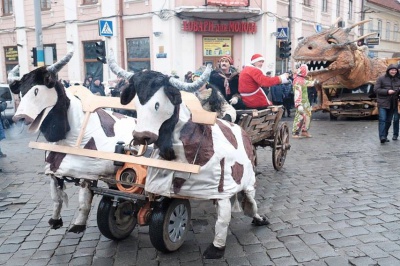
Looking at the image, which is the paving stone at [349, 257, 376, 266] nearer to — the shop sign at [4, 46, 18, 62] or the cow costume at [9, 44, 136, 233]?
the cow costume at [9, 44, 136, 233]

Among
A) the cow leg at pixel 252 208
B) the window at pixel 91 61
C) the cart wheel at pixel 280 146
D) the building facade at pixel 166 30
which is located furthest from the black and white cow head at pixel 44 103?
the window at pixel 91 61

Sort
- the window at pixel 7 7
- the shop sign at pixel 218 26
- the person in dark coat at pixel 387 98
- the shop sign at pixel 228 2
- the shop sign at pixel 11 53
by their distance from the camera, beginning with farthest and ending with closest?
the window at pixel 7 7
the shop sign at pixel 11 53
the shop sign at pixel 218 26
the shop sign at pixel 228 2
the person in dark coat at pixel 387 98

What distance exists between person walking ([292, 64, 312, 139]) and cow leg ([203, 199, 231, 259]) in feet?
23.4

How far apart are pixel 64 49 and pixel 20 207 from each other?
17.3 meters

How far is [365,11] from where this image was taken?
29734 millimetres

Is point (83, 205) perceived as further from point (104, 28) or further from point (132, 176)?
point (104, 28)

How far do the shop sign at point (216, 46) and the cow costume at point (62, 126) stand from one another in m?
15.3

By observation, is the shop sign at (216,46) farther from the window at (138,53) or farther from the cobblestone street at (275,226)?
the cobblestone street at (275,226)

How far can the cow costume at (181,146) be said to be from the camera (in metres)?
3.33

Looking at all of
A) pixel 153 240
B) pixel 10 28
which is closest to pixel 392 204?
pixel 153 240

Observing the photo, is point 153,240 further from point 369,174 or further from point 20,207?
point 369,174

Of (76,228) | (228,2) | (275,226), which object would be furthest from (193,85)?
(228,2)

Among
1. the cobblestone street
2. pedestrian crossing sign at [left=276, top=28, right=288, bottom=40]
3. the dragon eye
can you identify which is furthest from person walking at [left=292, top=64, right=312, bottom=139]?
pedestrian crossing sign at [left=276, top=28, right=288, bottom=40]

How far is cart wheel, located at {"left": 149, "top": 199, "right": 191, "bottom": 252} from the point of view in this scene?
3.79 meters
